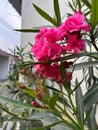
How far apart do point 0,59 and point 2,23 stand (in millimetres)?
3346

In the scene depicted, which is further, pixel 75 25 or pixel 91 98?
pixel 91 98

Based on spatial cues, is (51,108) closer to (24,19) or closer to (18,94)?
(18,94)

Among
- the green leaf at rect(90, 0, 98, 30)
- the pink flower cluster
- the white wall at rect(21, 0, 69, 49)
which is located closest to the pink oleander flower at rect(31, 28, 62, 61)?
the pink flower cluster

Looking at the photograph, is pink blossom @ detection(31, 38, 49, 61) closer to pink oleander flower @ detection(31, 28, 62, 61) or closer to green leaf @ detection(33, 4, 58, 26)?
pink oleander flower @ detection(31, 28, 62, 61)

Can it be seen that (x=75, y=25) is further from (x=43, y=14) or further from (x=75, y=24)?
(x=43, y=14)

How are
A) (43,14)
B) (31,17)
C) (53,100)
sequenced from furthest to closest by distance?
(31,17), (43,14), (53,100)

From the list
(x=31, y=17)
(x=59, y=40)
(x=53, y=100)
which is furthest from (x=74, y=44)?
(x=31, y=17)

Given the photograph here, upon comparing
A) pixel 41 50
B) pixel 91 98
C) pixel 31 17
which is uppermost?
pixel 31 17

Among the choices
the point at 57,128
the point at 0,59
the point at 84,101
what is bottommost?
the point at 0,59

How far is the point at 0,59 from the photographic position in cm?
1195

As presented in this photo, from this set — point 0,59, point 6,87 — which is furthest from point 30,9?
point 0,59

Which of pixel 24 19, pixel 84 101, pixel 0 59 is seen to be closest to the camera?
pixel 84 101

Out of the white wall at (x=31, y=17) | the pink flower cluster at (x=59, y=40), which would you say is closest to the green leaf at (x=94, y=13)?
the pink flower cluster at (x=59, y=40)

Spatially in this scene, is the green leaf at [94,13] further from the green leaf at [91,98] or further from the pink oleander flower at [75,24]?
the green leaf at [91,98]
